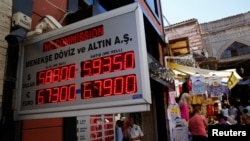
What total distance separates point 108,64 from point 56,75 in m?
0.79

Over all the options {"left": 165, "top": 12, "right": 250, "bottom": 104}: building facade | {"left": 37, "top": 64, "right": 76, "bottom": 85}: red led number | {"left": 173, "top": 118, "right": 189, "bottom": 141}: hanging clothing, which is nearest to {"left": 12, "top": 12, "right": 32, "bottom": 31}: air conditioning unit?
{"left": 37, "top": 64, "right": 76, "bottom": 85}: red led number

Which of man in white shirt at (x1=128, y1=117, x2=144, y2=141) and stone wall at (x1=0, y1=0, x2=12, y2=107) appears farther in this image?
man in white shirt at (x1=128, y1=117, x2=144, y2=141)

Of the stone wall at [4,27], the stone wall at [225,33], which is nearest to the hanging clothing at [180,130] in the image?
the stone wall at [4,27]

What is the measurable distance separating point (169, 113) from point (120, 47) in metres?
6.70

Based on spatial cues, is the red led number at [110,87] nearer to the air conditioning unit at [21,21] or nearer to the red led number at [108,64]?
the red led number at [108,64]

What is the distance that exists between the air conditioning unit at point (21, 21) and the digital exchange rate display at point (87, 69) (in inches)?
17.0

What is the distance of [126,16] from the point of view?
288 cm

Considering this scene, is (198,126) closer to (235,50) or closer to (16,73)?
(16,73)

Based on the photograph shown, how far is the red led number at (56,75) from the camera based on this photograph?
310 cm

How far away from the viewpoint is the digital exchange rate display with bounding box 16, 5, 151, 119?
2.69 m

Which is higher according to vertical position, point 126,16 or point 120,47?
point 126,16

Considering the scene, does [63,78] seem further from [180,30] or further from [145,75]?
[180,30]

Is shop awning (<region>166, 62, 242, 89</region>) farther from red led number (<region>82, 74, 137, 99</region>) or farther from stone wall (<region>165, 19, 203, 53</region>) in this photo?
red led number (<region>82, 74, 137, 99</region>)

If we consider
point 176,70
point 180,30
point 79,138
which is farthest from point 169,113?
point 180,30
